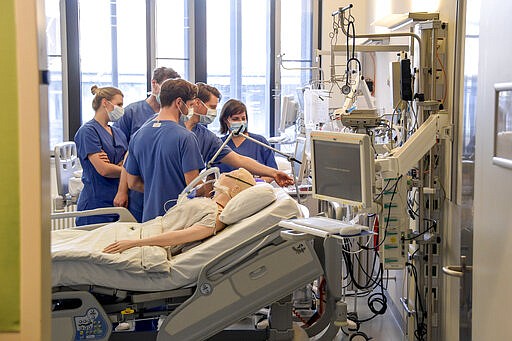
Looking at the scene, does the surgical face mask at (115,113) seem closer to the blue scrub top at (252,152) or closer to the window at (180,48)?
the blue scrub top at (252,152)

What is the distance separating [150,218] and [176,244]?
0.83 metres

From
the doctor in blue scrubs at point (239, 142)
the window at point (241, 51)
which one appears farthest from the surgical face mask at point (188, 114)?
the window at point (241, 51)

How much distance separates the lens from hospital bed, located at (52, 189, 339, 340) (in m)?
3.05

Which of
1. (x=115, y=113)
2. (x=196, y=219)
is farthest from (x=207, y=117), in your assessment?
(x=196, y=219)

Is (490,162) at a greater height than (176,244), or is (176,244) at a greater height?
(490,162)

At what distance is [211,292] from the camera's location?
3.09 m

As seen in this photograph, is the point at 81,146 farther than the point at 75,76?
No

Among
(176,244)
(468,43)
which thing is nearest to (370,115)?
(468,43)

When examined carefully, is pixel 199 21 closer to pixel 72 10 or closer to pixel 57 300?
pixel 72 10

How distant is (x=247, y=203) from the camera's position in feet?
10.9

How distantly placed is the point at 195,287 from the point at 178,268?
12cm

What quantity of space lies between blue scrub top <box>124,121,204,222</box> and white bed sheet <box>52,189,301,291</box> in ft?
2.78

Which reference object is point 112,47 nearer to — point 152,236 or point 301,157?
point 301,157

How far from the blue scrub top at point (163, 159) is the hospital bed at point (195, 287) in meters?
0.86
